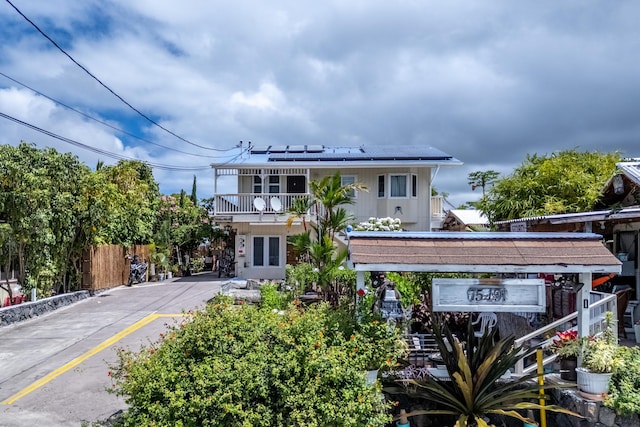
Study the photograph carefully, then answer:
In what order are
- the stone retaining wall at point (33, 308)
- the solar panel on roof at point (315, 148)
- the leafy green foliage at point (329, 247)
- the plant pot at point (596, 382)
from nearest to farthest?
1. the plant pot at point (596, 382)
2. the leafy green foliage at point (329, 247)
3. the stone retaining wall at point (33, 308)
4. the solar panel on roof at point (315, 148)

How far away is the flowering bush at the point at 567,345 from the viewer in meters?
6.50

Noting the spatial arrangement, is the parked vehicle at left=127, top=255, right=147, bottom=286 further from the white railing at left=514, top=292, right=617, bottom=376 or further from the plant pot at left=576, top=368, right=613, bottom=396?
the plant pot at left=576, top=368, right=613, bottom=396

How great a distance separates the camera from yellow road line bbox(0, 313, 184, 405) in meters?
7.66

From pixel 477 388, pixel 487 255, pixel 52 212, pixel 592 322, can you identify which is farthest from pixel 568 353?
pixel 52 212

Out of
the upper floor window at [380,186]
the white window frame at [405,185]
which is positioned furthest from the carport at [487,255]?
the upper floor window at [380,186]

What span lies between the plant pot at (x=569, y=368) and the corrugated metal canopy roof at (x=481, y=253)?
134 centimetres

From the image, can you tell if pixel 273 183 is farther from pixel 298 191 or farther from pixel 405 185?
pixel 405 185

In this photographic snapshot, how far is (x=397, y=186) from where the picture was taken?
2242 centimetres

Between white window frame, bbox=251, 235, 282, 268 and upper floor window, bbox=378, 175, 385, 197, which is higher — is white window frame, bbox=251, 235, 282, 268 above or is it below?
below

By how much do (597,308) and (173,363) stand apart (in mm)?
6228

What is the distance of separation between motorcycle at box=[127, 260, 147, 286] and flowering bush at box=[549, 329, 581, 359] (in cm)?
1897

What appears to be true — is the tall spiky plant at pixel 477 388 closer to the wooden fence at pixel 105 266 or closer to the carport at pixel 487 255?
the carport at pixel 487 255

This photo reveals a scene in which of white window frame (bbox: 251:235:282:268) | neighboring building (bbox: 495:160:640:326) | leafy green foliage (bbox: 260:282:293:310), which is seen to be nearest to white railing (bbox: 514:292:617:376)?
neighboring building (bbox: 495:160:640:326)

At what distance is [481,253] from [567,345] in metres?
1.90
